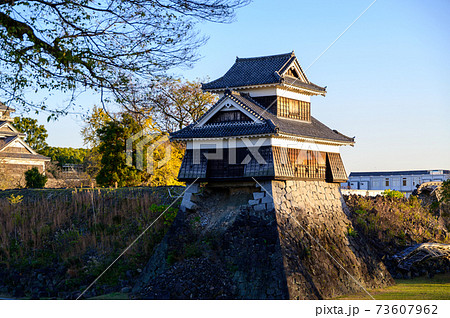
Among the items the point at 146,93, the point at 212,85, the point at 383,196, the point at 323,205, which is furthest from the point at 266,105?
the point at 383,196

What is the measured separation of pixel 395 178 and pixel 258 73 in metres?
50.1

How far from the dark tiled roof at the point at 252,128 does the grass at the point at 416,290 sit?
728 cm

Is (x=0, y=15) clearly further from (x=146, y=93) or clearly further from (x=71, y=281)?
(x=71, y=281)

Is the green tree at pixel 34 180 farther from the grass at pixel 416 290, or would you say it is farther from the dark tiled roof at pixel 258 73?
the grass at pixel 416 290

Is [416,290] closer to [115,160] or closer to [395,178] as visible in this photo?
[115,160]

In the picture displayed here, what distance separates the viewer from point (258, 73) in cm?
2702

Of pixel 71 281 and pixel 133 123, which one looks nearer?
pixel 71 281

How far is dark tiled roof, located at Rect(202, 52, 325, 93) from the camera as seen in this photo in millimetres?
26297

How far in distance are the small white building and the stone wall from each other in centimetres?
4567

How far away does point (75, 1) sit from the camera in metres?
15.8

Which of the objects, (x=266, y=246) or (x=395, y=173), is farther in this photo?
(x=395, y=173)

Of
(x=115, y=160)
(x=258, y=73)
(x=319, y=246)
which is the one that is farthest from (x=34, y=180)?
(x=319, y=246)
